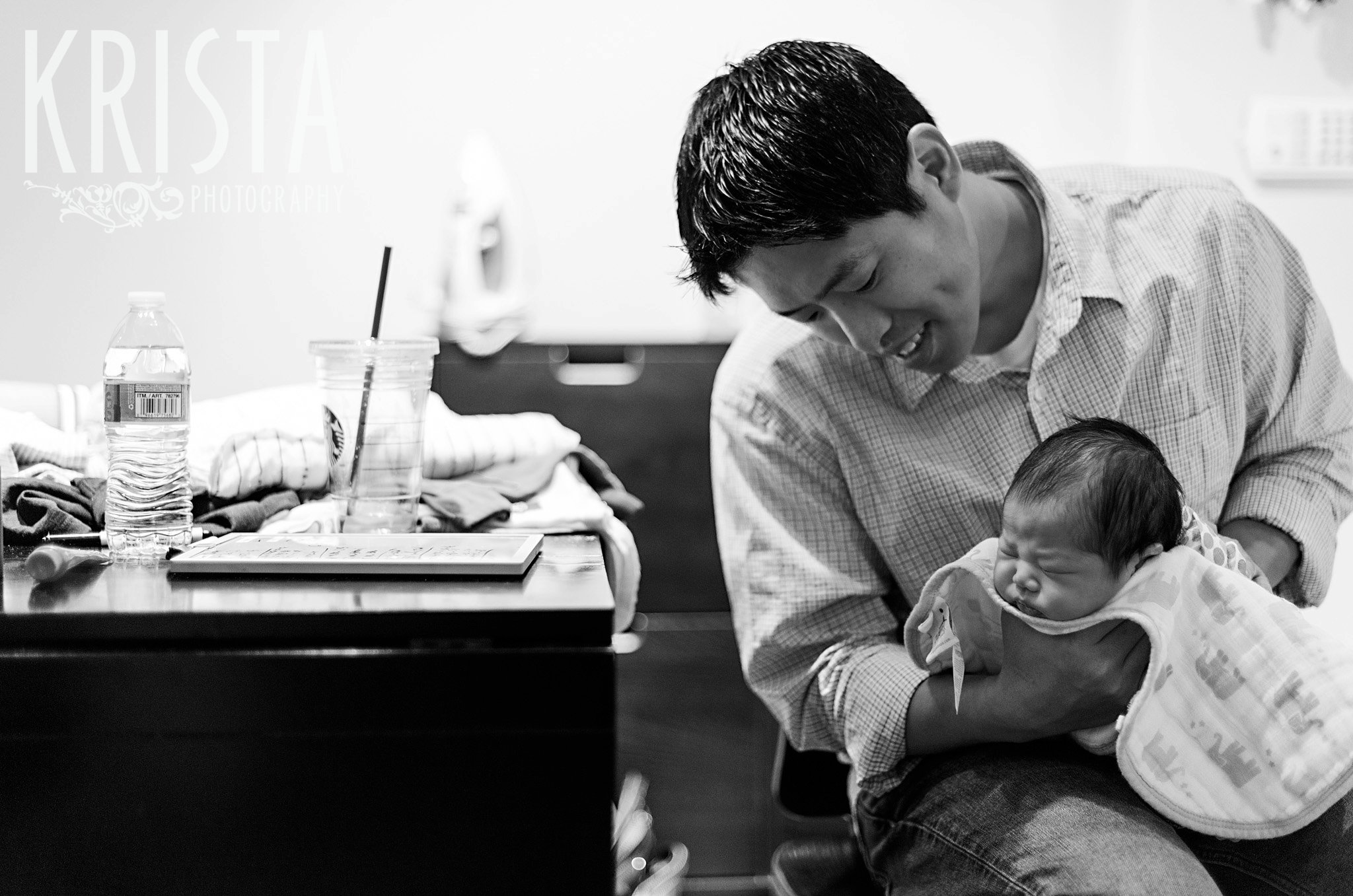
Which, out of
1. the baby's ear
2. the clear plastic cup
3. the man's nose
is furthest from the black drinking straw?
the baby's ear

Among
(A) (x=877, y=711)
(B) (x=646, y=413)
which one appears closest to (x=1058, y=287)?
(A) (x=877, y=711)

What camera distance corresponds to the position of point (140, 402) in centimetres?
98

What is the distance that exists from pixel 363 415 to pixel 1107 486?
0.68m

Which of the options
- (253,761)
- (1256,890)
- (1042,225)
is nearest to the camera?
(253,761)

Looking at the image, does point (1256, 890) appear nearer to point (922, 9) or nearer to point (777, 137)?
point (777, 137)

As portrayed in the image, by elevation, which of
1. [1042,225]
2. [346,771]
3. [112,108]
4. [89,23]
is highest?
[89,23]

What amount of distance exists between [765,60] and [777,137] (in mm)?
114

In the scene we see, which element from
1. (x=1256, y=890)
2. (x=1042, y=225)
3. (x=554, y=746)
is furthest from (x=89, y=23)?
(x=1256, y=890)

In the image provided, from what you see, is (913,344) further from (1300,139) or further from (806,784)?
(1300,139)

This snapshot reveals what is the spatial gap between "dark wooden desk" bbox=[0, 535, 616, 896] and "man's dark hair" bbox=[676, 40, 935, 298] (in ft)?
1.57

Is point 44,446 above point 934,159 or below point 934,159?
below

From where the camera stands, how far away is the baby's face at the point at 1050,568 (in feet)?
3.47

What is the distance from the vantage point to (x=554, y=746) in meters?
0.79

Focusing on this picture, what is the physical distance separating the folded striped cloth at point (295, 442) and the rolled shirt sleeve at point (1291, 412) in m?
0.80
